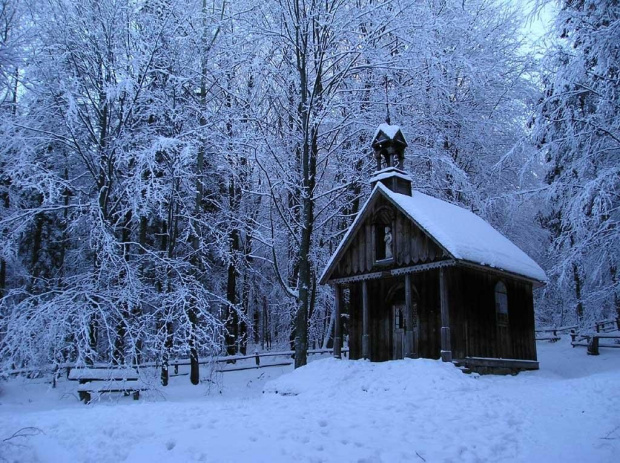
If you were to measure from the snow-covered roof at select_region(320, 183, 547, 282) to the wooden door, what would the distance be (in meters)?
2.80

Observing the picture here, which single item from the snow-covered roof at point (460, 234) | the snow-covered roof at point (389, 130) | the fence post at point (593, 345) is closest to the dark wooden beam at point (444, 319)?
the snow-covered roof at point (460, 234)

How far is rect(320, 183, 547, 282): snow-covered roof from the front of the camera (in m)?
15.0

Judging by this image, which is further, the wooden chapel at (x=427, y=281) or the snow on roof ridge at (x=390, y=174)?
the snow on roof ridge at (x=390, y=174)

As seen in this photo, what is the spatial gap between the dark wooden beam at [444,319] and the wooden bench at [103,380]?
881cm

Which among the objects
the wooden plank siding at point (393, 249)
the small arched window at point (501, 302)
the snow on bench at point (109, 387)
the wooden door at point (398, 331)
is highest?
the wooden plank siding at point (393, 249)

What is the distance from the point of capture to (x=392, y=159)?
18.0 metres

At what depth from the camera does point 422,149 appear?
21734 millimetres

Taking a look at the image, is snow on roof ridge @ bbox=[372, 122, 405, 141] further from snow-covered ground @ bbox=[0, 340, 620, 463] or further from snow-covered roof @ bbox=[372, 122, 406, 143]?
snow-covered ground @ bbox=[0, 340, 620, 463]

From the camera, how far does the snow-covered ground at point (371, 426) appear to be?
7.37 m

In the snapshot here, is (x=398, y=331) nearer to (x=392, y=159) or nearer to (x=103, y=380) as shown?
(x=392, y=159)

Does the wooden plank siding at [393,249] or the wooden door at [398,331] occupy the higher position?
the wooden plank siding at [393,249]

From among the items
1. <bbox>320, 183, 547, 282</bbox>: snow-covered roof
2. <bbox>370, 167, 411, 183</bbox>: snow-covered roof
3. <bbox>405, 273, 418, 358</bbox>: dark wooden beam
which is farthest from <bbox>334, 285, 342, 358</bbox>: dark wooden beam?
<bbox>370, 167, 411, 183</bbox>: snow-covered roof

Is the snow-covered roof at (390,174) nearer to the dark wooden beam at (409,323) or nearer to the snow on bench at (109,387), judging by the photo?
the dark wooden beam at (409,323)

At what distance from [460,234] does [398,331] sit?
395cm
